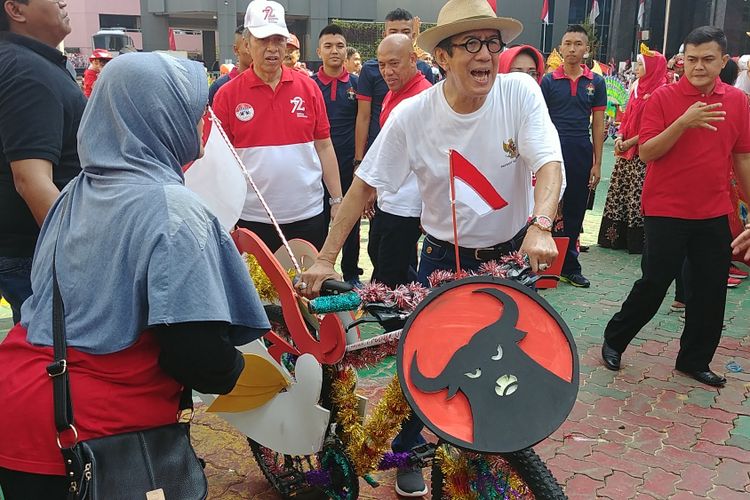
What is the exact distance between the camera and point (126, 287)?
1.67 m

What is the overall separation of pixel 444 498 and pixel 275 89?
283 cm

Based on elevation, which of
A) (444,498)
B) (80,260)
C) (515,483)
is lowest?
(444,498)

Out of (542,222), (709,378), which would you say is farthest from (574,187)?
(542,222)

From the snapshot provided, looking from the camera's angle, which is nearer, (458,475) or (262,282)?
(458,475)

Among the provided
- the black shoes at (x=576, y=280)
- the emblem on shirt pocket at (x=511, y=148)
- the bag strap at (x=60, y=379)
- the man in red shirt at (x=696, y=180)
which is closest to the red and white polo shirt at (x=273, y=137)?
the emblem on shirt pocket at (x=511, y=148)

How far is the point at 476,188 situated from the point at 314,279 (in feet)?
2.33

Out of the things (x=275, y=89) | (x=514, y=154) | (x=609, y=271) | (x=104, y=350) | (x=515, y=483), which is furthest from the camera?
(x=609, y=271)

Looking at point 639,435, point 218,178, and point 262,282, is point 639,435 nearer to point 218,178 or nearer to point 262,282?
point 262,282

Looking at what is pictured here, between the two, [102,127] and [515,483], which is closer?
[102,127]

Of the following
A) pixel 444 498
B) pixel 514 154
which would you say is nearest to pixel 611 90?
pixel 514 154

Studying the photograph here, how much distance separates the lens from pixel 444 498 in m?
2.49

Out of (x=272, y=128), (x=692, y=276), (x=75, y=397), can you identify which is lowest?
(x=692, y=276)

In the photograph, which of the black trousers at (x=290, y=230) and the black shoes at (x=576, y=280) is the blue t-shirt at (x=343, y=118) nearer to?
the black trousers at (x=290, y=230)

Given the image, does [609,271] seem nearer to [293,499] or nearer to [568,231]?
[568,231]
